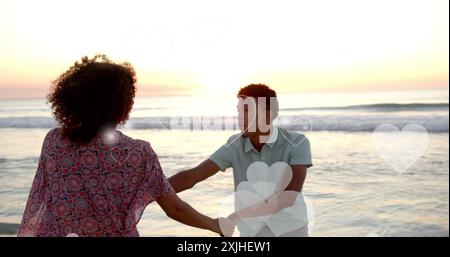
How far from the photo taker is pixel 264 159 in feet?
10.8

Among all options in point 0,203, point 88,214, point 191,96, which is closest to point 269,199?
point 88,214

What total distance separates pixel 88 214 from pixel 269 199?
4.01 feet

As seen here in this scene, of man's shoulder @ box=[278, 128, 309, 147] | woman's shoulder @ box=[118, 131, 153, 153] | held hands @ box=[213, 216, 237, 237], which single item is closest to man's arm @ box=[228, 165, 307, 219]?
man's shoulder @ box=[278, 128, 309, 147]

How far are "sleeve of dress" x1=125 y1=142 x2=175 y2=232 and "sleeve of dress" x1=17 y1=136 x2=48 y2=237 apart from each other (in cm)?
36

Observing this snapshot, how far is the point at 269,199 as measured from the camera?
3.21 metres

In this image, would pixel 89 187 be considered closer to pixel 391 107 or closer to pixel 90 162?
pixel 90 162

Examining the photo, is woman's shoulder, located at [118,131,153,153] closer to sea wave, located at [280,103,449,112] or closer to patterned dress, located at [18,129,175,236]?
patterned dress, located at [18,129,175,236]

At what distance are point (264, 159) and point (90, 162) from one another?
4.17 ft

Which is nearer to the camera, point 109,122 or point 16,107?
point 109,122

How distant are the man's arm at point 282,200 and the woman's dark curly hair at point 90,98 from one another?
115 cm

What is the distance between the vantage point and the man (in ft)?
10.4
